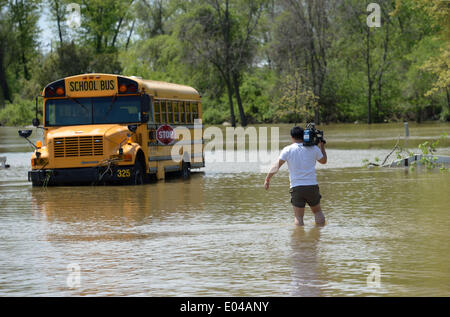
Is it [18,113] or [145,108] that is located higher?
[18,113]

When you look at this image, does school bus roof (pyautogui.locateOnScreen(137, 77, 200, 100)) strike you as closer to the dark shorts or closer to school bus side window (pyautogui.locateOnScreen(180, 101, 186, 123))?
school bus side window (pyautogui.locateOnScreen(180, 101, 186, 123))

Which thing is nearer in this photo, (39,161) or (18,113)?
(39,161)

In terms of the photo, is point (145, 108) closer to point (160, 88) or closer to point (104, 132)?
point (104, 132)

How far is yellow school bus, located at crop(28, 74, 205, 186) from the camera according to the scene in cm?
2123

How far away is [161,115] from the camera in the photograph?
76.7 feet

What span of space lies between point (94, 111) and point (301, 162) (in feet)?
36.5

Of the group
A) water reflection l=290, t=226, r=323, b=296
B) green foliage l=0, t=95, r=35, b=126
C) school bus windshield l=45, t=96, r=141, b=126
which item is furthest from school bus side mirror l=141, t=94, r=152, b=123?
green foliage l=0, t=95, r=35, b=126

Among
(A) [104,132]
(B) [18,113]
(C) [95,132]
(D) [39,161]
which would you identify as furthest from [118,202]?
(B) [18,113]

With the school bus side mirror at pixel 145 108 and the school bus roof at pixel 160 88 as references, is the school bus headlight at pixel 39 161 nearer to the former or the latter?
the school bus roof at pixel 160 88

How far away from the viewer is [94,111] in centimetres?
2217

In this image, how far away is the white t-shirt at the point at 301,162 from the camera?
12.0 metres

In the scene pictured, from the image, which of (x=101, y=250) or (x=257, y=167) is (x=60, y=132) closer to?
(x=257, y=167)

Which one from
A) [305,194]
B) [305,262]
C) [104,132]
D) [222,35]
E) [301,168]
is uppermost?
[222,35]

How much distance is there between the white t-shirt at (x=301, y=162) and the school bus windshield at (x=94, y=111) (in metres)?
10.5
